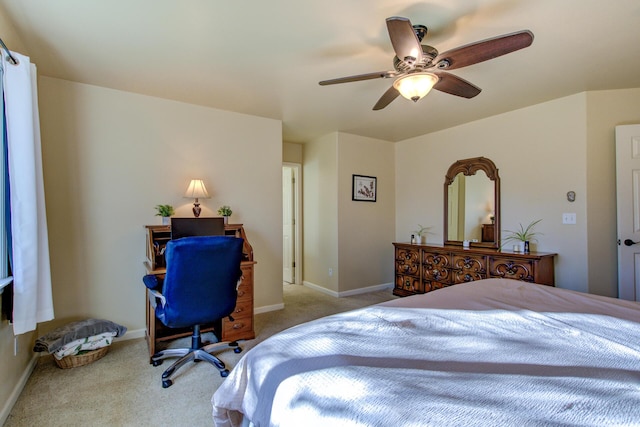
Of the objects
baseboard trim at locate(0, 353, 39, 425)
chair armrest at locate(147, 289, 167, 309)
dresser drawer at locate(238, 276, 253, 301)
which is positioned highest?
chair armrest at locate(147, 289, 167, 309)

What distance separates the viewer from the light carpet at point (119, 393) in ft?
5.97

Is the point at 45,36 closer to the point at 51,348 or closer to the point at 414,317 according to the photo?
the point at 51,348

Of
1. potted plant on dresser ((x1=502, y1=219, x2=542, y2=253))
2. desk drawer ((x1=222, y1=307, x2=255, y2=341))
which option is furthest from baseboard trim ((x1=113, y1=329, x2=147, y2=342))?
potted plant on dresser ((x1=502, y1=219, x2=542, y2=253))

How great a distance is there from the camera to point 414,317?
4.43 ft

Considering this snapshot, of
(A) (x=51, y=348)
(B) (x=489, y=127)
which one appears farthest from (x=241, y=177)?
(B) (x=489, y=127)

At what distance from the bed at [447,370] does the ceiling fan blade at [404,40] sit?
1325 mm

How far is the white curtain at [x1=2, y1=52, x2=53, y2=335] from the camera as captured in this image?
5.98 feet

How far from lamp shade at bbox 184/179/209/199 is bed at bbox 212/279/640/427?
2267 millimetres

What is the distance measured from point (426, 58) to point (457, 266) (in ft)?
8.43

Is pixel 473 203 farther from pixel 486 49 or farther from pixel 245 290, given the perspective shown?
pixel 245 290

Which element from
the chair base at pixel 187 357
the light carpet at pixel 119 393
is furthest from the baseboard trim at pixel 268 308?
the chair base at pixel 187 357

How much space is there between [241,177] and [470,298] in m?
2.71

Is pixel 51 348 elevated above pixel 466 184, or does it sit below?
below

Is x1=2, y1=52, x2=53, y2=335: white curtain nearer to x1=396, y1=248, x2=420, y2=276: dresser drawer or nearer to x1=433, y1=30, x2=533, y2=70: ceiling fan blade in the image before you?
x1=433, y1=30, x2=533, y2=70: ceiling fan blade
